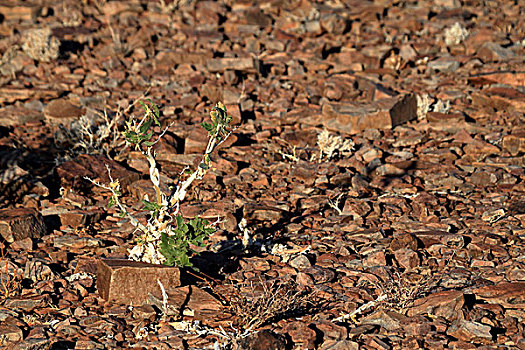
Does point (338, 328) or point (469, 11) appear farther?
point (469, 11)

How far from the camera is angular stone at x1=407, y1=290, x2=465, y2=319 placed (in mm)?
4445

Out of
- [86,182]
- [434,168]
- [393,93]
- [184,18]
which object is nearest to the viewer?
[86,182]

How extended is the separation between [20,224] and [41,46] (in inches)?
193

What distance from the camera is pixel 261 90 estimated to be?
9086 mm

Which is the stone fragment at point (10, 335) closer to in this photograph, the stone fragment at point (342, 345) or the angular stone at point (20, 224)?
the angular stone at point (20, 224)

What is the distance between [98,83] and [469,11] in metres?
6.16

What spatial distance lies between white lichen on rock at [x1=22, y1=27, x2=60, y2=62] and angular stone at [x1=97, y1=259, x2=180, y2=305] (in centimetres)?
591

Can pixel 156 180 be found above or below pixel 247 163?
above

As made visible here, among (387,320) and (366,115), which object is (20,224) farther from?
(366,115)

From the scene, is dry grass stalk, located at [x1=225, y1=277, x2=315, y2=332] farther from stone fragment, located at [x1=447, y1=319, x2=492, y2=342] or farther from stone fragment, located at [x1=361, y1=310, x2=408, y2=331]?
stone fragment, located at [x1=447, y1=319, x2=492, y2=342]

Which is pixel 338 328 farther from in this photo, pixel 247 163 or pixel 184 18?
pixel 184 18

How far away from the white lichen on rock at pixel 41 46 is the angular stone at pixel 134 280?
19.4 ft

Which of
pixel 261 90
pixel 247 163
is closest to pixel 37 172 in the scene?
pixel 247 163

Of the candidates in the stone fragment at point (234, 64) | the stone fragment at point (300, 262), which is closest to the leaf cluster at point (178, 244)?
the stone fragment at point (300, 262)
